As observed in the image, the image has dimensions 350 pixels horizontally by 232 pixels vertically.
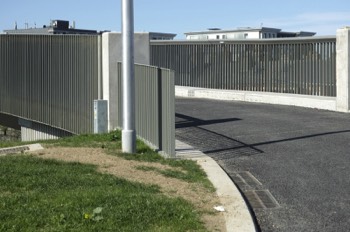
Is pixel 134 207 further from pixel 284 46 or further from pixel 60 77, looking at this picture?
pixel 284 46

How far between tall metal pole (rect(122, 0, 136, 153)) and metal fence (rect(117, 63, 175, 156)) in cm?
46

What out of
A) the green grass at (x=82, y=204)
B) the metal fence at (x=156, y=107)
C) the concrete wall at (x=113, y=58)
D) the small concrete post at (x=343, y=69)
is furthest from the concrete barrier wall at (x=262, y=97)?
the green grass at (x=82, y=204)

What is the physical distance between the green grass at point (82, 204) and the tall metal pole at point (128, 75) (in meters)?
1.91

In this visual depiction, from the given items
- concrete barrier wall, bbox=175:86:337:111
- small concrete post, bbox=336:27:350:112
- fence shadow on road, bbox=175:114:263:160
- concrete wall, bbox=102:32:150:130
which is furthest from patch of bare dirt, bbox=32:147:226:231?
concrete barrier wall, bbox=175:86:337:111

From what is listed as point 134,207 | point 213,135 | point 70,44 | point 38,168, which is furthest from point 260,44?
point 134,207

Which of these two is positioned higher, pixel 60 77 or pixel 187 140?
pixel 60 77

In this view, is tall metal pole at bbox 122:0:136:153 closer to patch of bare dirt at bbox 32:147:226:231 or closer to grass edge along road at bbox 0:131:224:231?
patch of bare dirt at bbox 32:147:226:231

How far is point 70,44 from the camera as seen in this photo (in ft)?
50.5

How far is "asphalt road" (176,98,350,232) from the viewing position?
6.66 metres

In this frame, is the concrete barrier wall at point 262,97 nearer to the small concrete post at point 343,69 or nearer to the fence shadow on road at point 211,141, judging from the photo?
the small concrete post at point 343,69

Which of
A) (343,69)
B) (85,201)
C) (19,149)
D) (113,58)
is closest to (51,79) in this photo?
(113,58)

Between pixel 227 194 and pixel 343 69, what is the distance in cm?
936

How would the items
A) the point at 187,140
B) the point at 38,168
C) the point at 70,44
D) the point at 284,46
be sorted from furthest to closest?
the point at 284,46 → the point at 70,44 → the point at 187,140 → the point at 38,168

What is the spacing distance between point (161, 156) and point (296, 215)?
3756 mm
